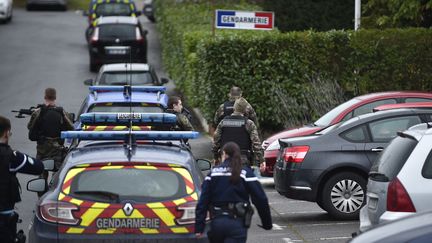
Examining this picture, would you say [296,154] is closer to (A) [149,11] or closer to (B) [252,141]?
(B) [252,141]

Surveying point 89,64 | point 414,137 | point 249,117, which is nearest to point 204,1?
point 89,64

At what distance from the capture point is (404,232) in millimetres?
7996

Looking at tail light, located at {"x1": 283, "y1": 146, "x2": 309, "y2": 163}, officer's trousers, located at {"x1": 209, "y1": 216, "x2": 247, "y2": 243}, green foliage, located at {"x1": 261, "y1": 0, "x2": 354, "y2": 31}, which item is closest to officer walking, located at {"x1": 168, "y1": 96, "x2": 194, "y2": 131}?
tail light, located at {"x1": 283, "y1": 146, "x2": 309, "y2": 163}

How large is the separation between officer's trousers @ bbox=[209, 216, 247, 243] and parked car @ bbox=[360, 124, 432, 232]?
1667 millimetres

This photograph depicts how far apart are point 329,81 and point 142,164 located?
14791 millimetres

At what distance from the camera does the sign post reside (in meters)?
25.5

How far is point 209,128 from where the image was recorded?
25.7 m

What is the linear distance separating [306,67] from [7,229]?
578 inches

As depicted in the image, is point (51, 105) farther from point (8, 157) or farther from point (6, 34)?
point (6, 34)

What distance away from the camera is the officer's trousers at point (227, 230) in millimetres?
9602

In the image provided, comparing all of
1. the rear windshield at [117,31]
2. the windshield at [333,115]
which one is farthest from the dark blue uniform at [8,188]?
the rear windshield at [117,31]

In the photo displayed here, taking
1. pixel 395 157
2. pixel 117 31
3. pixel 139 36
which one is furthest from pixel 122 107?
pixel 117 31

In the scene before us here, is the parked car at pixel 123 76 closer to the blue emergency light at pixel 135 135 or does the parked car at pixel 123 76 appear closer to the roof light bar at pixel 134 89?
the roof light bar at pixel 134 89

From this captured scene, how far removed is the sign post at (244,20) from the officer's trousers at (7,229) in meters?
15.3
